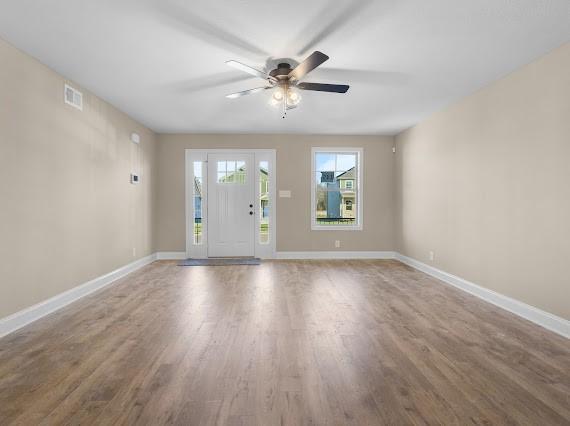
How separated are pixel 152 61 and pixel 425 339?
356 cm

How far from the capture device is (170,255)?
6516 millimetres

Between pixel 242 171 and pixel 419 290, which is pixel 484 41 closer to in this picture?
pixel 419 290

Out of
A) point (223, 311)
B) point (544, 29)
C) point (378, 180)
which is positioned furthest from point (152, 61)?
point (378, 180)

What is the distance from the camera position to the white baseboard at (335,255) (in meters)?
6.61

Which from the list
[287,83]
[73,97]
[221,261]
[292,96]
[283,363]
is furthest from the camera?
[221,261]

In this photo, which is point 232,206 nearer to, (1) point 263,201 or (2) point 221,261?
(1) point 263,201

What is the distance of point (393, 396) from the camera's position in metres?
1.83

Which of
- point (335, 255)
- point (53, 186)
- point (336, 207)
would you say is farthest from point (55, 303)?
point (336, 207)

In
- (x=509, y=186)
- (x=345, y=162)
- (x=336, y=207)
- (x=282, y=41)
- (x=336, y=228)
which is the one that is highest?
(x=282, y=41)

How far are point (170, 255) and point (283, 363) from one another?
16.0 feet

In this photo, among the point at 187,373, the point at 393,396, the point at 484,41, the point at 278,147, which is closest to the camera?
the point at 393,396

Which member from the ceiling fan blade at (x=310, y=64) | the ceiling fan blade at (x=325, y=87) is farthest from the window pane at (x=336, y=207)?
the ceiling fan blade at (x=310, y=64)

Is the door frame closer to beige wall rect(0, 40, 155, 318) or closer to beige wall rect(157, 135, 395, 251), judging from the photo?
beige wall rect(157, 135, 395, 251)

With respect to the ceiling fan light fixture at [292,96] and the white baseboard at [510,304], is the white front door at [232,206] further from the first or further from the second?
the white baseboard at [510,304]
